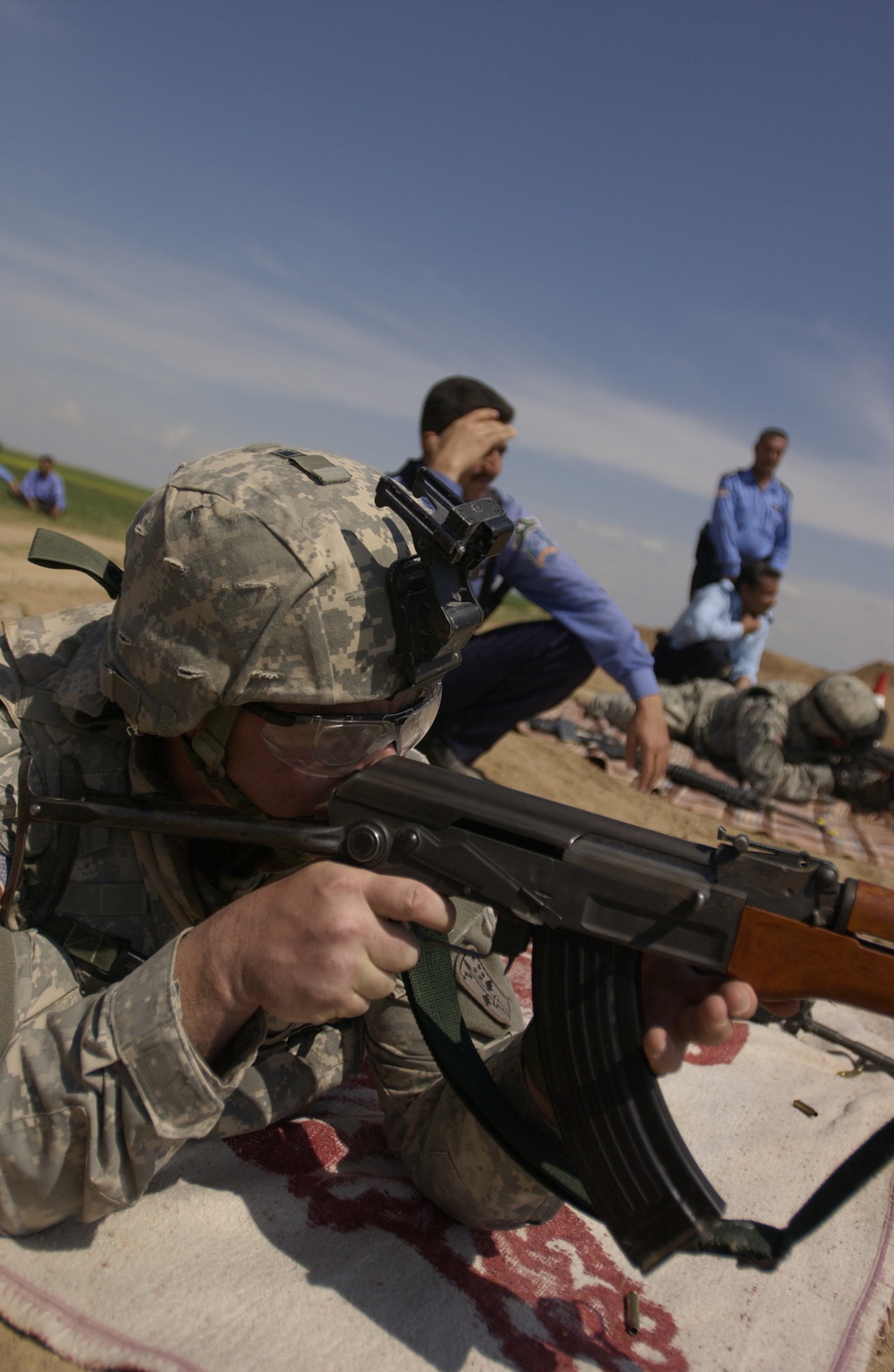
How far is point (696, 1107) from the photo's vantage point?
2.78 m

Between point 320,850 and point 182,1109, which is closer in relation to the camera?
point 182,1109

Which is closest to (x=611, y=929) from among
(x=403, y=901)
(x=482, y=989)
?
(x=403, y=901)

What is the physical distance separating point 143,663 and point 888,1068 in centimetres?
268

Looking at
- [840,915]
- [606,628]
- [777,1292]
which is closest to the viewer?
[840,915]

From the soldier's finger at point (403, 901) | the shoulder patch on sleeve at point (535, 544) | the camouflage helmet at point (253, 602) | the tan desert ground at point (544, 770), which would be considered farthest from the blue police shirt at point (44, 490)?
the soldier's finger at point (403, 901)

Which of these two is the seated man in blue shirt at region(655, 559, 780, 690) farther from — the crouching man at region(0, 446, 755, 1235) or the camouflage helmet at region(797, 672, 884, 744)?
the crouching man at region(0, 446, 755, 1235)

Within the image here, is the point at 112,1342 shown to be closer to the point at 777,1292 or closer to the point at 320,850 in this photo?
the point at 320,850

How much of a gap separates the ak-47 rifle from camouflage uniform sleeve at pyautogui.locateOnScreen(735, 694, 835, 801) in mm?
6248

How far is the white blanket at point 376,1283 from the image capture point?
1660 mm

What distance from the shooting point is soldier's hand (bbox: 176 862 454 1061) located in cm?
158

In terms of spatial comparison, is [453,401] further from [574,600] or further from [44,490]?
[44,490]

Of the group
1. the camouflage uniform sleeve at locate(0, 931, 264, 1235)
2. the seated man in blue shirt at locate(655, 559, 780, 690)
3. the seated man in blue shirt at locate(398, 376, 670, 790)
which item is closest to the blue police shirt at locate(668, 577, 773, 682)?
the seated man in blue shirt at locate(655, 559, 780, 690)

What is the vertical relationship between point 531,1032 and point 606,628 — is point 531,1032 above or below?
below

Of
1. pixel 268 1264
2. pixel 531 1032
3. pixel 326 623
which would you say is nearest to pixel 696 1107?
pixel 531 1032
